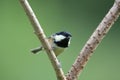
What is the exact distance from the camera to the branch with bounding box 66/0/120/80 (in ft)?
2.65

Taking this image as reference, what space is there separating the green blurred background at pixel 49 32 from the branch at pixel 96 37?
2.13m

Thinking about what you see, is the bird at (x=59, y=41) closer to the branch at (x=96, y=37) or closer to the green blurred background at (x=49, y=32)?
the branch at (x=96, y=37)

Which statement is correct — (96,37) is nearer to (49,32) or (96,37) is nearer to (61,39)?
(61,39)

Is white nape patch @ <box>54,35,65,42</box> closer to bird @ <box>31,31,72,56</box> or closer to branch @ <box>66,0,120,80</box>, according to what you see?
bird @ <box>31,31,72,56</box>

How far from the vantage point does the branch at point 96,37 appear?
2.65ft

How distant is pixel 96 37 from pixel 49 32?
215 centimetres

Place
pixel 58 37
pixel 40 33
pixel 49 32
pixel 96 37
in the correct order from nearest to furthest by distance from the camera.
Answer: pixel 40 33, pixel 96 37, pixel 58 37, pixel 49 32

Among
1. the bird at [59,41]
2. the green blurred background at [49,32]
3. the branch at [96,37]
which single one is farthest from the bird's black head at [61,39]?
the green blurred background at [49,32]

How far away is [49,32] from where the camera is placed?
296 centimetres

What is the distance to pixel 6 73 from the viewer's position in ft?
9.71

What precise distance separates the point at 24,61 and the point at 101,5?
0.67 metres

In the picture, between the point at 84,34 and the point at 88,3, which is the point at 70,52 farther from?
the point at 88,3

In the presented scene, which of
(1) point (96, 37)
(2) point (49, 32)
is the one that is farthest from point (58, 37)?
(2) point (49, 32)

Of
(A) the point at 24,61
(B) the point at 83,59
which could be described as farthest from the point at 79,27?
(B) the point at 83,59
